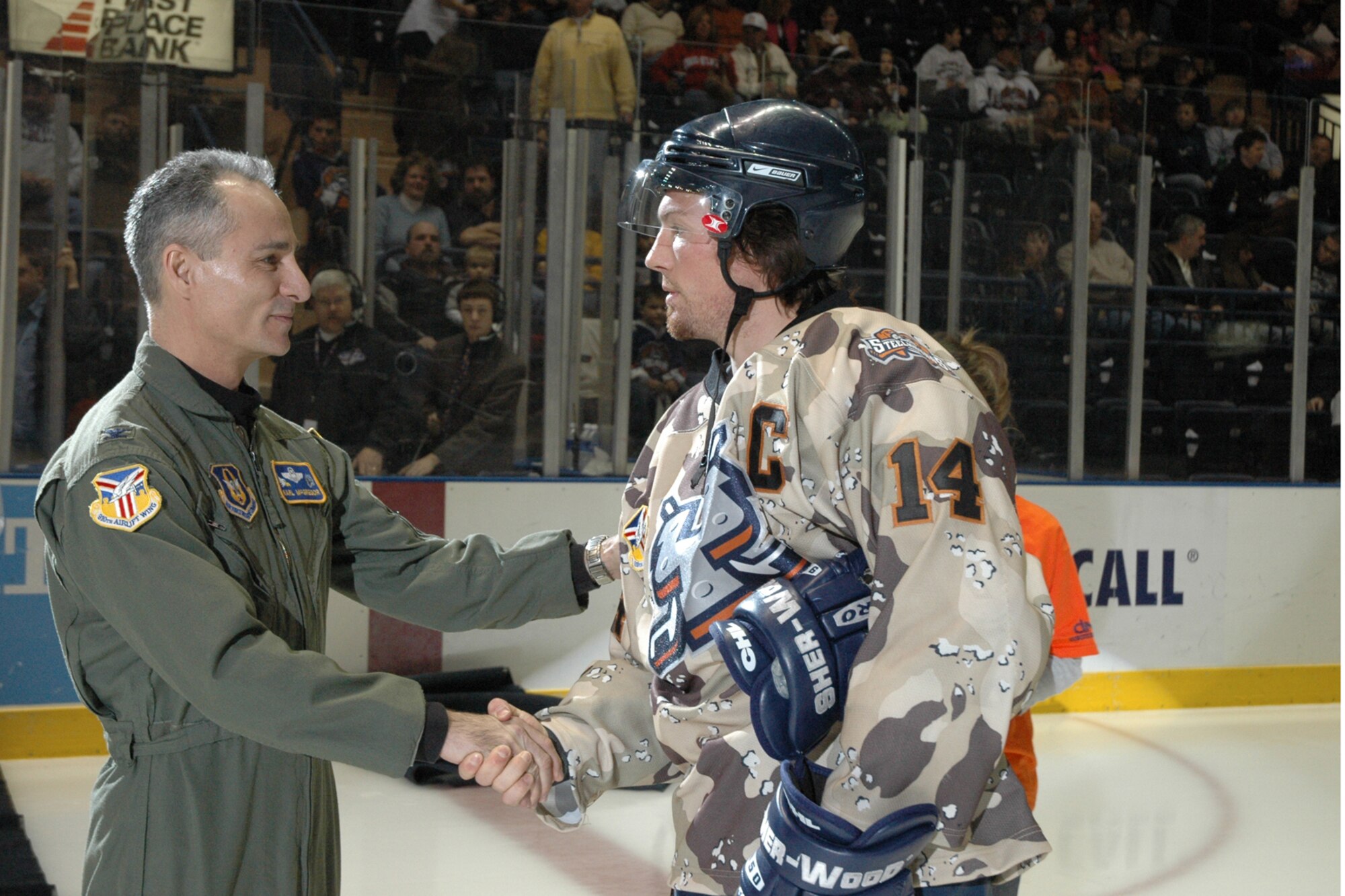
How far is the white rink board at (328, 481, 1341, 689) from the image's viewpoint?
20.4 feet

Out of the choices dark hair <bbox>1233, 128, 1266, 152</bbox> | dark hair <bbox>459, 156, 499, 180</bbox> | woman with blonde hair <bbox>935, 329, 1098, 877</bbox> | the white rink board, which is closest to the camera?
woman with blonde hair <bbox>935, 329, 1098, 877</bbox>

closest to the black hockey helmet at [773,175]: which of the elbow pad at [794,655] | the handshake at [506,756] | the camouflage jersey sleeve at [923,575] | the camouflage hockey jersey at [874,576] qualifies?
the camouflage hockey jersey at [874,576]

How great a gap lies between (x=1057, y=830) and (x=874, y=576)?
341 cm

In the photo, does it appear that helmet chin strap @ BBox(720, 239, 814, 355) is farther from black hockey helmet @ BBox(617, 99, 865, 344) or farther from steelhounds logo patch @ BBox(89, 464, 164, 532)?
steelhounds logo patch @ BBox(89, 464, 164, 532)

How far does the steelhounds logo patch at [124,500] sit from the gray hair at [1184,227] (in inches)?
250

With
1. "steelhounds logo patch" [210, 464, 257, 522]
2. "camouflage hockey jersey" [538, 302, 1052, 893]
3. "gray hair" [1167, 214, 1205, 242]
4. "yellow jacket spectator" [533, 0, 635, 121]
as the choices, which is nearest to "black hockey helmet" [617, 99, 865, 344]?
"camouflage hockey jersey" [538, 302, 1052, 893]

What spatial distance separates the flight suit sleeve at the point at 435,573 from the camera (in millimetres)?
2398

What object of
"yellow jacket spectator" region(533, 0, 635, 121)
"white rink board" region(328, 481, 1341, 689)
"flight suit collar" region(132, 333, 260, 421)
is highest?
"yellow jacket spectator" region(533, 0, 635, 121)

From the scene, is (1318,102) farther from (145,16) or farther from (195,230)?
(195,230)

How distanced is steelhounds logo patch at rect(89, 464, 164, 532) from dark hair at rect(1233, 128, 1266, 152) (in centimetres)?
653

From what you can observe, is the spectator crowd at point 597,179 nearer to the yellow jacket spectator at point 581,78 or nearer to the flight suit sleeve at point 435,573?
the yellow jacket spectator at point 581,78

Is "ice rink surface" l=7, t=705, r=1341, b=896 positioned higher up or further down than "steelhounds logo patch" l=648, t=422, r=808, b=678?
further down

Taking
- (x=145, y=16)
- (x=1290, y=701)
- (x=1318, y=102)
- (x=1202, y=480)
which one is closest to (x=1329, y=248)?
(x=1318, y=102)

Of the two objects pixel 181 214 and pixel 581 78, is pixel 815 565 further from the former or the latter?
pixel 581 78
